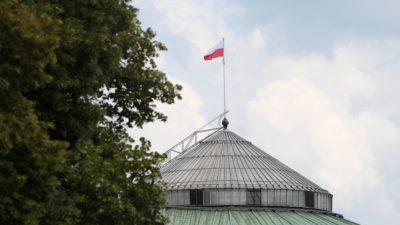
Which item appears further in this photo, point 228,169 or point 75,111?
point 228,169

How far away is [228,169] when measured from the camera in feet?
313

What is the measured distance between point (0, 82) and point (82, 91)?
7035 mm

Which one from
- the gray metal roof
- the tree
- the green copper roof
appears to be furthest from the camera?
the gray metal roof

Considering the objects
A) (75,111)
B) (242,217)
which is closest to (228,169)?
(242,217)

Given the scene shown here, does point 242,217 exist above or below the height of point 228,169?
below

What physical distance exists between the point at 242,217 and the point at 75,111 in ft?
160

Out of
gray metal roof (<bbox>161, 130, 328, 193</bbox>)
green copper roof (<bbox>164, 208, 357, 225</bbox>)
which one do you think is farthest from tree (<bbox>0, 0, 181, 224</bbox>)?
gray metal roof (<bbox>161, 130, 328, 193</bbox>)

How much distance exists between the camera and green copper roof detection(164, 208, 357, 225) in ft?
295

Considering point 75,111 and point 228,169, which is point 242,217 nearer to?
point 228,169

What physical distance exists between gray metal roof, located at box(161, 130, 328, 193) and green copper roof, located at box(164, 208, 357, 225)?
1.81m

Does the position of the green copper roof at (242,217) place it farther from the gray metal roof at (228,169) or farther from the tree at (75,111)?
the tree at (75,111)

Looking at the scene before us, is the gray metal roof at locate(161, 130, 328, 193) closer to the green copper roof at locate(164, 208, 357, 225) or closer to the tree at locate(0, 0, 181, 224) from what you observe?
the green copper roof at locate(164, 208, 357, 225)

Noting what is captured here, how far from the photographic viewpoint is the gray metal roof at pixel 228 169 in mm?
93625

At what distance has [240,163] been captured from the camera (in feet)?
316
